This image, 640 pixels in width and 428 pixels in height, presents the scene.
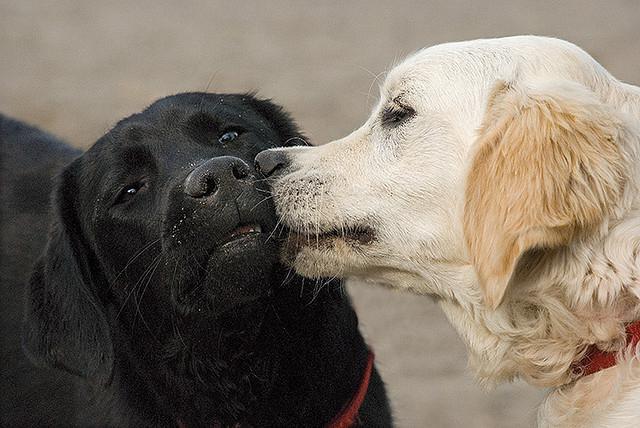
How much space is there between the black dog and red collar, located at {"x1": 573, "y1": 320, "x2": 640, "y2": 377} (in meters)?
0.94

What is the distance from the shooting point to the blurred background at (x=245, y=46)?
35.6ft

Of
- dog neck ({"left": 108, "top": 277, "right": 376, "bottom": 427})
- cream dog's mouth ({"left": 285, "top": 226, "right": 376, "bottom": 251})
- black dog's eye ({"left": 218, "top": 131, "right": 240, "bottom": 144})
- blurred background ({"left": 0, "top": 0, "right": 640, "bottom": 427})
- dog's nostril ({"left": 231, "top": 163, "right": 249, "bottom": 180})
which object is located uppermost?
dog's nostril ({"left": 231, "top": 163, "right": 249, "bottom": 180})

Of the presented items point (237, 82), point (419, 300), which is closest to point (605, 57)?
point (237, 82)

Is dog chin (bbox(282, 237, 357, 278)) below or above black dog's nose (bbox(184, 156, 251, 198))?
below

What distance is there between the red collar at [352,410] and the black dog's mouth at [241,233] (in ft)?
2.67

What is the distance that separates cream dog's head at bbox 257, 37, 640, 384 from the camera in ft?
9.28

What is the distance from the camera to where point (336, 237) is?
329 centimetres

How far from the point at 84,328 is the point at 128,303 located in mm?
194

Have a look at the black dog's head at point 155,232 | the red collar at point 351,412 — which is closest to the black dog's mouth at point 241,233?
the black dog's head at point 155,232

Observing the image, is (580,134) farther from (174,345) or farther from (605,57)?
(605,57)

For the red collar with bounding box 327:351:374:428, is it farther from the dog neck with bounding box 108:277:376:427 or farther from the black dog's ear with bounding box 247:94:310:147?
the black dog's ear with bounding box 247:94:310:147

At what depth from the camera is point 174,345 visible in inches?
143

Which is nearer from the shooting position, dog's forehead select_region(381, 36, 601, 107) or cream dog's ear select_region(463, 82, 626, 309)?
cream dog's ear select_region(463, 82, 626, 309)

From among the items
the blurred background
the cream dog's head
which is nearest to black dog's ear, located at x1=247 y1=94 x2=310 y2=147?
the cream dog's head
